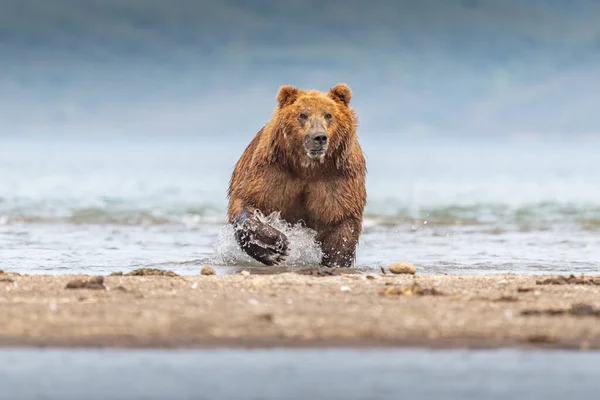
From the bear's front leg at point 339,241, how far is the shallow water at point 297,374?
4966 millimetres

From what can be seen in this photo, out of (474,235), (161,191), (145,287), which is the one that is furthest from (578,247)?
(161,191)

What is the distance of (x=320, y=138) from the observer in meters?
11.1

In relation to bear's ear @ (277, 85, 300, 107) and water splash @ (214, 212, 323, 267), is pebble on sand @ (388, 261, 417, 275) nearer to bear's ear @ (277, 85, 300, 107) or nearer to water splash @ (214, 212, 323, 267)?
water splash @ (214, 212, 323, 267)

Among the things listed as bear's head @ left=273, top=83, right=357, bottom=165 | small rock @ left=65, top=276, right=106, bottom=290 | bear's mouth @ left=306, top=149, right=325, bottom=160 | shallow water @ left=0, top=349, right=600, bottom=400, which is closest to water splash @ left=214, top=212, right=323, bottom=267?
bear's head @ left=273, top=83, right=357, bottom=165

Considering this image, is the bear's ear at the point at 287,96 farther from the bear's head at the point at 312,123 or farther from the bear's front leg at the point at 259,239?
the bear's front leg at the point at 259,239

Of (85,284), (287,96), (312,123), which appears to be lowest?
(85,284)

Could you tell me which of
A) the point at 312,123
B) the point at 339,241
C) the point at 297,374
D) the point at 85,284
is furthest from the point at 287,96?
the point at 297,374

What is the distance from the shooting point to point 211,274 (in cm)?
1093

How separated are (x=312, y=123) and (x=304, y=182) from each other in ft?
2.13

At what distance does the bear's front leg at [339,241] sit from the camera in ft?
39.0

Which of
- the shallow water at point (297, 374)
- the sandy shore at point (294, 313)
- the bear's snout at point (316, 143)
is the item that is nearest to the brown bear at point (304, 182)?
the bear's snout at point (316, 143)

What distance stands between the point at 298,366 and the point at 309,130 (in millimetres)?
4796

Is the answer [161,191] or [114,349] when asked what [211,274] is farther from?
[161,191]

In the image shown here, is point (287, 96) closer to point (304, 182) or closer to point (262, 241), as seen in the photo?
point (304, 182)
